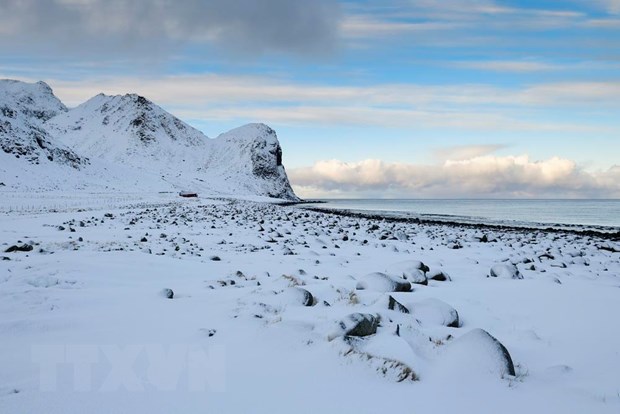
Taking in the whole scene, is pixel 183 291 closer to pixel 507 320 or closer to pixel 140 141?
pixel 507 320

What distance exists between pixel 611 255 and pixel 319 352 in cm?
1408

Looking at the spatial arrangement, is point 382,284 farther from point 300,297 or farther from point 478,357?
point 478,357

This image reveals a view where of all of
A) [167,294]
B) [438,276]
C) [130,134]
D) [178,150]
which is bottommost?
[167,294]

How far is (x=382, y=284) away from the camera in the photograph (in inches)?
233

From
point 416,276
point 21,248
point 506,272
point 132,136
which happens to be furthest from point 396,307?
point 132,136

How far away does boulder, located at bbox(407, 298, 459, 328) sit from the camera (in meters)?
4.65

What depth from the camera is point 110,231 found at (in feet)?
42.7

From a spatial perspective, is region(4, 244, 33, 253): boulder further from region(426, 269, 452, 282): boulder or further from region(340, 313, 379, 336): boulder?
region(426, 269, 452, 282): boulder

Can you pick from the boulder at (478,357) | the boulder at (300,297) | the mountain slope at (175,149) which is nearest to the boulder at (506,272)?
the boulder at (300,297)

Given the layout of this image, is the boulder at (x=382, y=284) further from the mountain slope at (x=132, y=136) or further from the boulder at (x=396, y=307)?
the mountain slope at (x=132, y=136)

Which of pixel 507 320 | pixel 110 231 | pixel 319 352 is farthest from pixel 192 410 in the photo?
pixel 110 231

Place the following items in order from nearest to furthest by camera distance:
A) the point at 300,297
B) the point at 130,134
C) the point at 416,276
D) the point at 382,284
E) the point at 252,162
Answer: the point at 300,297 < the point at 382,284 < the point at 416,276 < the point at 130,134 < the point at 252,162

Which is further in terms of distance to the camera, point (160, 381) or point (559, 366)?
point (559, 366)

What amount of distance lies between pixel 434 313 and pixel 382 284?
1233 millimetres
